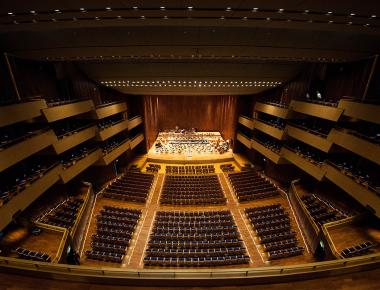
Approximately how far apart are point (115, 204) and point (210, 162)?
32.0 ft

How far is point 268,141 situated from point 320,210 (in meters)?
7.52

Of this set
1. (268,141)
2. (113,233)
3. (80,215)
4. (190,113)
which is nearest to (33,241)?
(80,215)

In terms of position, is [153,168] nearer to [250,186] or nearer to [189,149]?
[189,149]

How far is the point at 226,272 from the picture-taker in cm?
454

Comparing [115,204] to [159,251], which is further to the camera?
[115,204]

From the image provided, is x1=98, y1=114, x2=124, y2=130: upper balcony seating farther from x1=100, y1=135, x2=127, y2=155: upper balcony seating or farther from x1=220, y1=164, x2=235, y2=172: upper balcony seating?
x1=220, y1=164, x2=235, y2=172: upper balcony seating

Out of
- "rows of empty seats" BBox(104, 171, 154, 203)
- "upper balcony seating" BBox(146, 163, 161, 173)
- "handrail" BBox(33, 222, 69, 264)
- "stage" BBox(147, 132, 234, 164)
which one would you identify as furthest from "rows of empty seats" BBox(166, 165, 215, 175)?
"handrail" BBox(33, 222, 69, 264)

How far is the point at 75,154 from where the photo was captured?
14.5 metres

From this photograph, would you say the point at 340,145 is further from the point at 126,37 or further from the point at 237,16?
the point at 126,37

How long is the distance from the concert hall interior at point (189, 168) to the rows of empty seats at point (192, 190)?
12 centimetres

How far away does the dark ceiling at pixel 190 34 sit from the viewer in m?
5.89

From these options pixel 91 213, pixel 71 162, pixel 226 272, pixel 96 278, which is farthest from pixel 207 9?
pixel 91 213

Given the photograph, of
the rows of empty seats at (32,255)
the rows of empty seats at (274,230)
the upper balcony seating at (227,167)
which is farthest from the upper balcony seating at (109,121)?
the rows of empty seats at (274,230)

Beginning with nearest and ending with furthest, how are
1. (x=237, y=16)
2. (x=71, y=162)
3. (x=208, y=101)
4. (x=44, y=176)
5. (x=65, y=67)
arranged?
(x=237, y=16) → (x=44, y=176) → (x=71, y=162) → (x=65, y=67) → (x=208, y=101)
